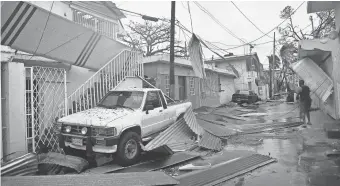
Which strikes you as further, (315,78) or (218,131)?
(315,78)

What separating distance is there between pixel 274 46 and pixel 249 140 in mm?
28519

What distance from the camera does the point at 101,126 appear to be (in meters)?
5.19

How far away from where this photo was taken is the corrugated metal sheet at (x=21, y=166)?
459cm

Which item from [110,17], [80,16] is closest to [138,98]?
[80,16]

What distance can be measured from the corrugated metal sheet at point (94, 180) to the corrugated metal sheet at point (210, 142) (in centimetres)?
→ 233

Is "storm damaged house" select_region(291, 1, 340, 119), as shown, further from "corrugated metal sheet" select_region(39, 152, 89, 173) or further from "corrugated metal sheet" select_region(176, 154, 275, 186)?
"corrugated metal sheet" select_region(39, 152, 89, 173)

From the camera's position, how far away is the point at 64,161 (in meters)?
5.08

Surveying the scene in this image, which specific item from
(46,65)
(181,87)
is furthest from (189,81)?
(46,65)

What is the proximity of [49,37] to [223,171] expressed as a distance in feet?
20.3

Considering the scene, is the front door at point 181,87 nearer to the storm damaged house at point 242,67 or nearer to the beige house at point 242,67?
the storm damaged house at point 242,67

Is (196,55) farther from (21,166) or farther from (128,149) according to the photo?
(21,166)

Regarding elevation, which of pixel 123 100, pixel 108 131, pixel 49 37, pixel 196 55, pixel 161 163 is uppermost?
pixel 49 37

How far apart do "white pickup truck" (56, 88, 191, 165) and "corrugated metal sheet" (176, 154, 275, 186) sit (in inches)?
58.4

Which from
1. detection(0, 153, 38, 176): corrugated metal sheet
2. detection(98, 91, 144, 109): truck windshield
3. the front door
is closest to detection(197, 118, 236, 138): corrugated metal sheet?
detection(98, 91, 144, 109): truck windshield
